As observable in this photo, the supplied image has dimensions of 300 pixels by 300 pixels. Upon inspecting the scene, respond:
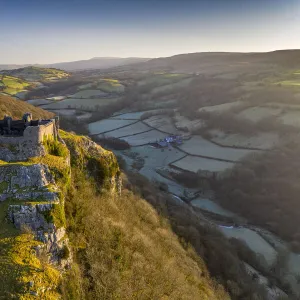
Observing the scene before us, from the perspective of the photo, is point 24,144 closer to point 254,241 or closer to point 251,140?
point 254,241

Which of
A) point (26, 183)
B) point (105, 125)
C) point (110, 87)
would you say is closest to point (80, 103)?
point (105, 125)

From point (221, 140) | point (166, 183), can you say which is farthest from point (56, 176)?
point (221, 140)

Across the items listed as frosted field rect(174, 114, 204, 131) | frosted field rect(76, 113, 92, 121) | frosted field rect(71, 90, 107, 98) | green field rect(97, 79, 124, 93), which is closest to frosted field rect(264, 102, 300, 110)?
frosted field rect(174, 114, 204, 131)

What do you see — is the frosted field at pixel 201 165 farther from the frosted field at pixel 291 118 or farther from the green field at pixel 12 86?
the green field at pixel 12 86

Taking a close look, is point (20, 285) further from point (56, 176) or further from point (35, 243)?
point (56, 176)

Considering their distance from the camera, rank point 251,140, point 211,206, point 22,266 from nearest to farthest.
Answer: point 22,266
point 211,206
point 251,140

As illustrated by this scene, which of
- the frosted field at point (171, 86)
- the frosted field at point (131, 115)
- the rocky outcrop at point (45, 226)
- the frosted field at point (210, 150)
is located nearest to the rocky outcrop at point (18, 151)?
the rocky outcrop at point (45, 226)
